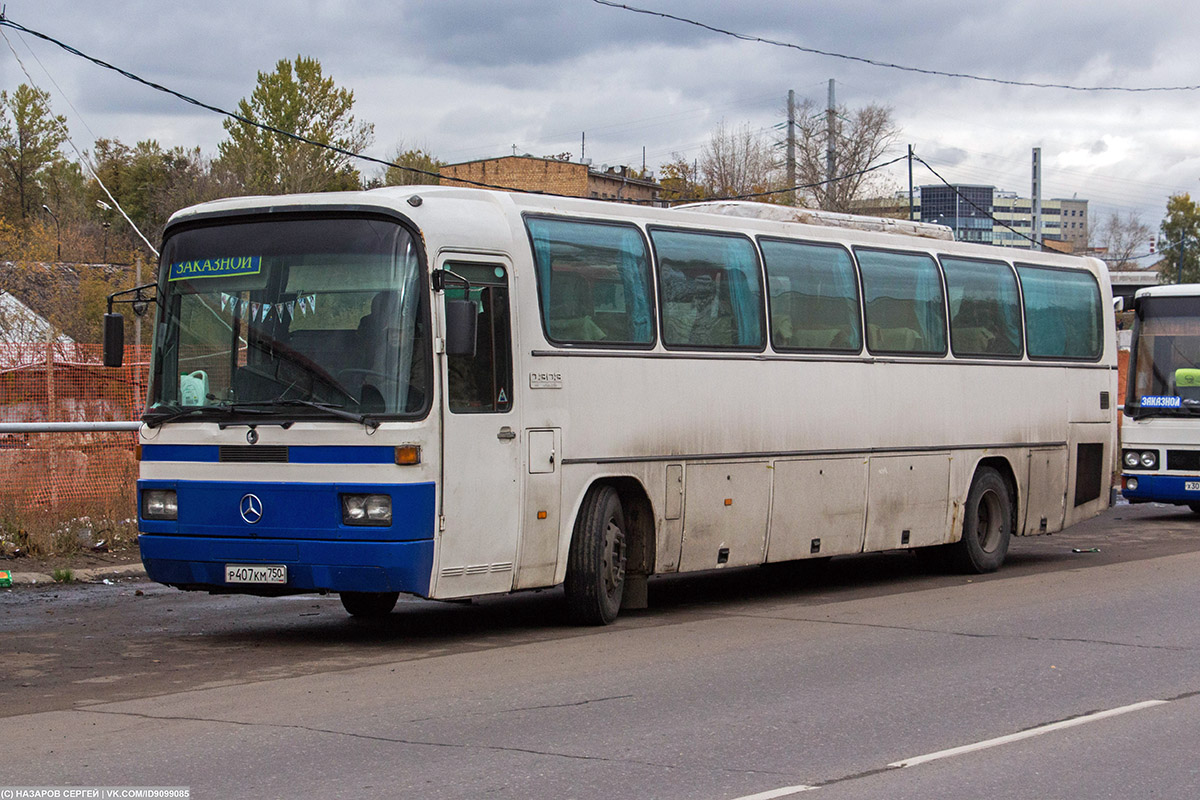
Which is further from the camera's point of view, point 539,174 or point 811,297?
point 539,174

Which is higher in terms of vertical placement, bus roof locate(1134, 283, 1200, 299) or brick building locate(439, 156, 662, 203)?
brick building locate(439, 156, 662, 203)

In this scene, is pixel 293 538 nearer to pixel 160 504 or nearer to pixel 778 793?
pixel 160 504

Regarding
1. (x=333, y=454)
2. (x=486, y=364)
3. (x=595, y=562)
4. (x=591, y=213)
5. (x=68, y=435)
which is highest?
(x=591, y=213)

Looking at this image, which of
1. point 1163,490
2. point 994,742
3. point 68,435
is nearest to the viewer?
point 994,742

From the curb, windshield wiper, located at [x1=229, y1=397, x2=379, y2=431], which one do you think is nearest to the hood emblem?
windshield wiper, located at [x1=229, y1=397, x2=379, y2=431]

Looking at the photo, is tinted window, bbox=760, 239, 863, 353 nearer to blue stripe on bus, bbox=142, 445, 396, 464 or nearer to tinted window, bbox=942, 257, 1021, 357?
tinted window, bbox=942, 257, 1021, 357

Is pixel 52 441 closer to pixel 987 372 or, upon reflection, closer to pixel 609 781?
Result: pixel 987 372

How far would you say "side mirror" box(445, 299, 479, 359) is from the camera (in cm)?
973

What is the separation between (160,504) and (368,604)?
2.25 metres

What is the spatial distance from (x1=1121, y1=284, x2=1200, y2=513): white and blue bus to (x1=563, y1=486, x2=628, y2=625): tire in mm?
12565

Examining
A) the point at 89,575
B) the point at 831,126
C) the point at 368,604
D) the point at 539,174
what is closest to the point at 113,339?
the point at 368,604

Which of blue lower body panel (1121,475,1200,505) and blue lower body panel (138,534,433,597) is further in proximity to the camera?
blue lower body panel (1121,475,1200,505)

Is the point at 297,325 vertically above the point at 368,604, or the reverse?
the point at 297,325

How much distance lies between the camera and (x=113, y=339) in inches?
427
